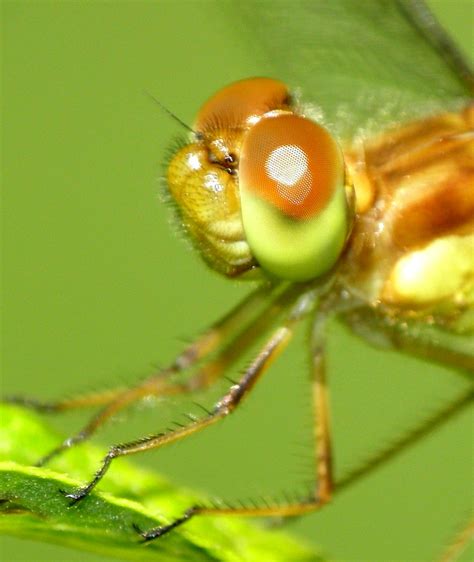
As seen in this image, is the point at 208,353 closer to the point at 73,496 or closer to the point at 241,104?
the point at 241,104

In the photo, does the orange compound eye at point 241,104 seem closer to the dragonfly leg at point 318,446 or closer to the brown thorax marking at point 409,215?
the brown thorax marking at point 409,215

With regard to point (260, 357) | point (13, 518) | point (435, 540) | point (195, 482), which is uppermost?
point (260, 357)

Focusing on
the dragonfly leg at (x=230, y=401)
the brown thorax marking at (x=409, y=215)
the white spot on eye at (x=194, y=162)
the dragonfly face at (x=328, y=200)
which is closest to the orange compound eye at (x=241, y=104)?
the dragonfly face at (x=328, y=200)

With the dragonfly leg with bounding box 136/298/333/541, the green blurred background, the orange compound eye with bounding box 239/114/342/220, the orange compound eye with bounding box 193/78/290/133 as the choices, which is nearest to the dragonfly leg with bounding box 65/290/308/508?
the dragonfly leg with bounding box 136/298/333/541

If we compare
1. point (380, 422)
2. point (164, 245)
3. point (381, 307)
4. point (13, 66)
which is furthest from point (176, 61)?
point (381, 307)

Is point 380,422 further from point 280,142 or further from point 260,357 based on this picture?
Result: point 280,142

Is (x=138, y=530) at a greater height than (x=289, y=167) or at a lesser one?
lesser

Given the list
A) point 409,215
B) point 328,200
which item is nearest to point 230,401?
point 328,200
